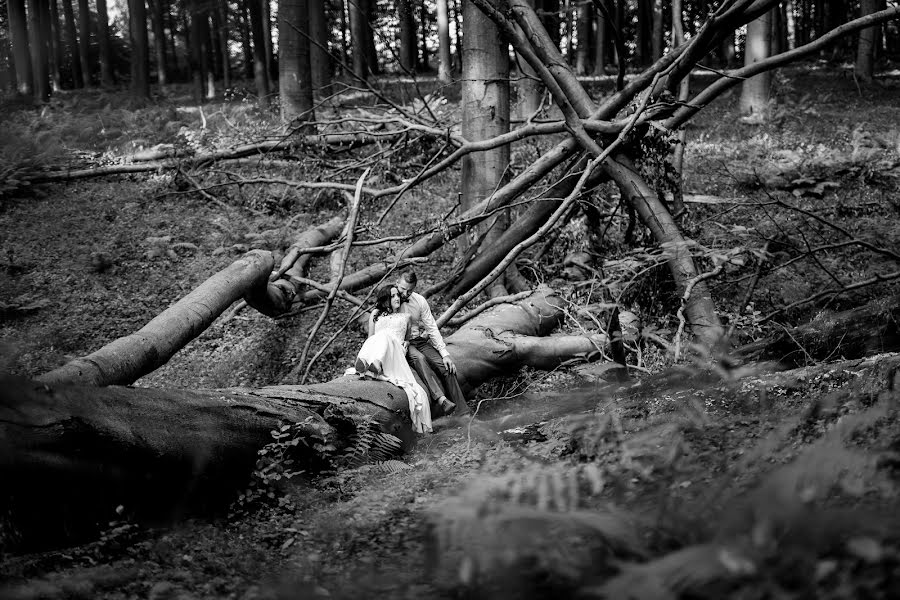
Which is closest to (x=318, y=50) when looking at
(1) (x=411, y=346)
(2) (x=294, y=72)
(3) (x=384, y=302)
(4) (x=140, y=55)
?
(2) (x=294, y=72)

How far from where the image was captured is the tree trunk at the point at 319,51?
1880cm

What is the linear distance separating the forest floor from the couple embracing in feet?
1.66

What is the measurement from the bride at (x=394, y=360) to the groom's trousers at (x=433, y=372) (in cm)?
20

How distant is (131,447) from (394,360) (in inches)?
133

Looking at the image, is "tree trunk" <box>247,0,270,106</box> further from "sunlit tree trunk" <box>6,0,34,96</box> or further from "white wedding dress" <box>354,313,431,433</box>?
"sunlit tree trunk" <box>6,0,34,96</box>

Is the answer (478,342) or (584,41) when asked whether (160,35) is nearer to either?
(584,41)

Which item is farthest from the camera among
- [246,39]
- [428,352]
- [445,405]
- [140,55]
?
[246,39]

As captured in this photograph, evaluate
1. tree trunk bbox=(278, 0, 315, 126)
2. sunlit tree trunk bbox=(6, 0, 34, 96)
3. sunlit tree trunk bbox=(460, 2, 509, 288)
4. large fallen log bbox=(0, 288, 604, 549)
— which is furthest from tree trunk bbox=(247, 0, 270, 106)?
sunlit tree trunk bbox=(6, 0, 34, 96)

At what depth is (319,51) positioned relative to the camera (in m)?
19.0

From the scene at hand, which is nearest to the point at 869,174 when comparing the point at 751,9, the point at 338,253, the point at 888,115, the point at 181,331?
the point at 888,115

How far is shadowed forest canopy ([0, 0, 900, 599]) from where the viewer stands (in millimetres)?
1998

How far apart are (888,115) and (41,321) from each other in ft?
58.9

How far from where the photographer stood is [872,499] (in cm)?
223

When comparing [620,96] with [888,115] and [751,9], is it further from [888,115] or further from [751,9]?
[888,115]
